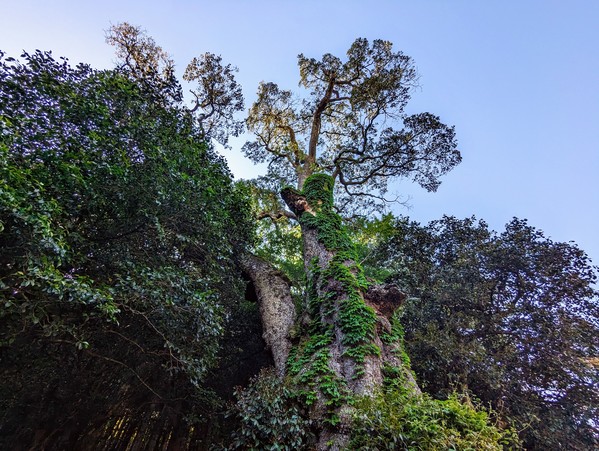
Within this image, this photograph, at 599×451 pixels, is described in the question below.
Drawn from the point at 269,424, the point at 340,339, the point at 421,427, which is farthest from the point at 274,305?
the point at 421,427

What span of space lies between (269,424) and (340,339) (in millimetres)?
1851

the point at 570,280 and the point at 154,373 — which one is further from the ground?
the point at 570,280

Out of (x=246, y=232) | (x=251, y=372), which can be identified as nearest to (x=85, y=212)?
(x=246, y=232)

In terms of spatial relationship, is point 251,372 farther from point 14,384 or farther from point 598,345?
point 598,345

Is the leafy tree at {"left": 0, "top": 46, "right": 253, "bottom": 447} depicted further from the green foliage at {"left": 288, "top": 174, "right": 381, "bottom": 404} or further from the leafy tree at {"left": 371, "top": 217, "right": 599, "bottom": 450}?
the leafy tree at {"left": 371, "top": 217, "right": 599, "bottom": 450}

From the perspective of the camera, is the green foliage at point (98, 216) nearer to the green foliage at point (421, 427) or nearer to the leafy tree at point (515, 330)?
the green foliage at point (421, 427)

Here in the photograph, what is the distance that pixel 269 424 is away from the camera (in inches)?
163

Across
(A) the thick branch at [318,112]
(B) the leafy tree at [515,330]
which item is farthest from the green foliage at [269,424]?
(A) the thick branch at [318,112]

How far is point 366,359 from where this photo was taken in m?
5.01

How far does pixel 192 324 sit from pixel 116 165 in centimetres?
279

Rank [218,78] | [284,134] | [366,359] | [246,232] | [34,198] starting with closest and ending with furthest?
[34,198] → [366,359] → [246,232] → [218,78] → [284,134]

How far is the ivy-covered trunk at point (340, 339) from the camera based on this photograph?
→ 4.52 m

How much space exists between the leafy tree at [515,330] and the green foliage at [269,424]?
12.6 feet

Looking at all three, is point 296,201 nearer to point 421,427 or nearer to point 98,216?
point 98,216
